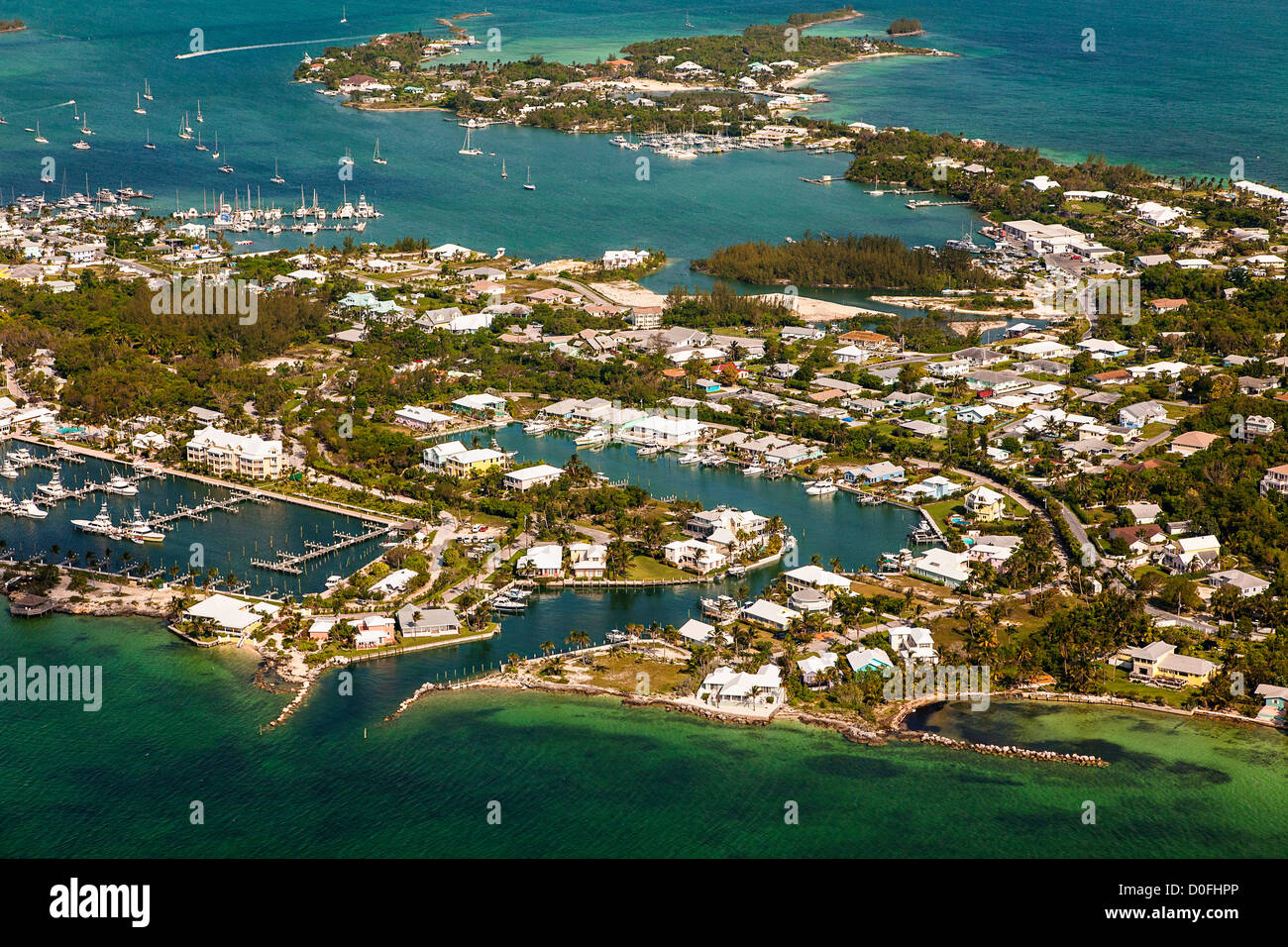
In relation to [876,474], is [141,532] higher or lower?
lower

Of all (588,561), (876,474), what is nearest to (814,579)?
(588,561)

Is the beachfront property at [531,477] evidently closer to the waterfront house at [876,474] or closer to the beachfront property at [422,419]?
the beachfront property at [422,419]

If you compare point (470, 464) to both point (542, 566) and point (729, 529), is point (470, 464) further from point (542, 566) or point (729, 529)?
point (729, 529)

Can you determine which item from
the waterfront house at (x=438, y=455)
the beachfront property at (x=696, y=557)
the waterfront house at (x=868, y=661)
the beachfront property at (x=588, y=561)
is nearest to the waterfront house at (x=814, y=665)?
the waterfront house at (x=868, y=661)

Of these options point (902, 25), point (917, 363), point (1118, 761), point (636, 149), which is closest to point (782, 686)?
point (1118, 761)

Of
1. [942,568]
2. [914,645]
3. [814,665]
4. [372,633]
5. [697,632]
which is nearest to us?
[814,665]

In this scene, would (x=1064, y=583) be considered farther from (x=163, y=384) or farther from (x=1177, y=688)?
(x=163, y=384)

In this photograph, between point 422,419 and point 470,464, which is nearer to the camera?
point 470,464
